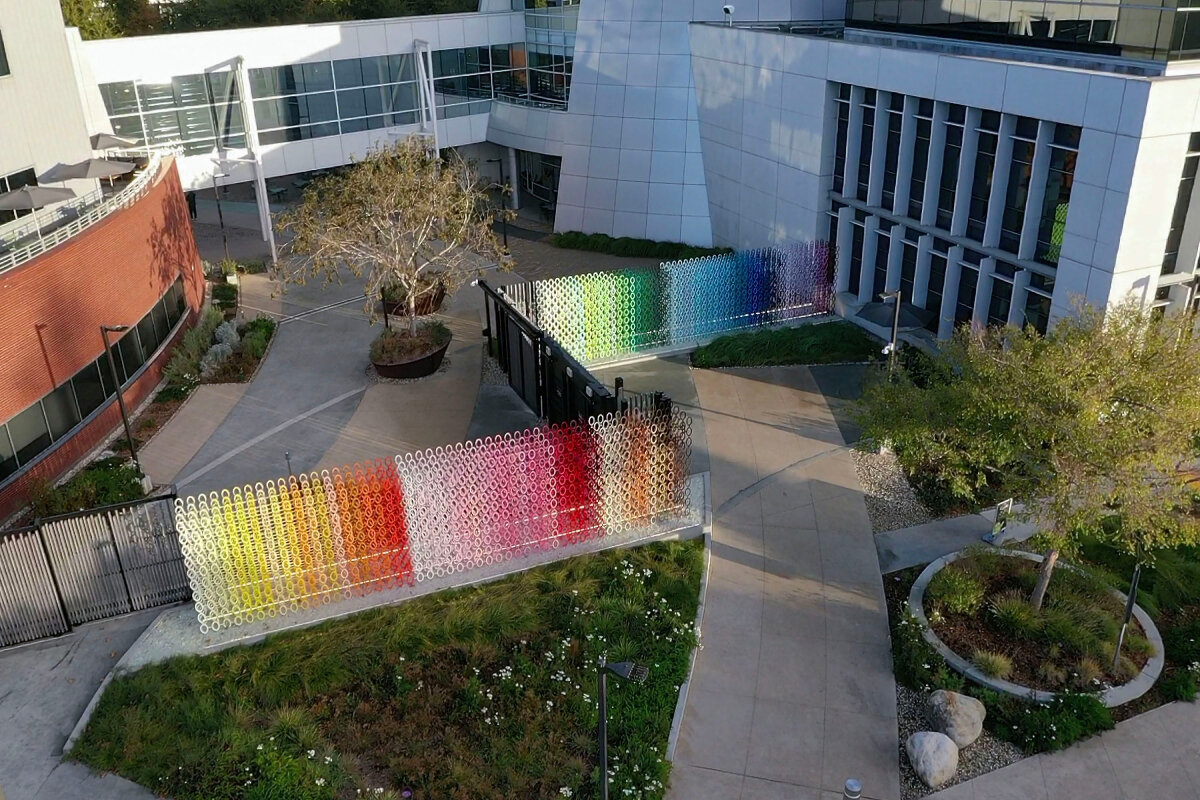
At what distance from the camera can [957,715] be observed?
12.2 metres

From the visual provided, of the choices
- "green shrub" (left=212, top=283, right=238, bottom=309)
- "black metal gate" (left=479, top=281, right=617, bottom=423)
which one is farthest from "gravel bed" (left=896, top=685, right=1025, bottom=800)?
"green shrub" (left=212, top=283, right=238, bottom=309)

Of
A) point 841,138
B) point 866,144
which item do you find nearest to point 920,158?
point 866,144

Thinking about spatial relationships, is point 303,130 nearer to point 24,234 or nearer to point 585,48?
point 585,48

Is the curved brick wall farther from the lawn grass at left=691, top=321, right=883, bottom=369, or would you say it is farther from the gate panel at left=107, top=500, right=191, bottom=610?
the lawn grass at left=691, top=321, right=883, bottom=369

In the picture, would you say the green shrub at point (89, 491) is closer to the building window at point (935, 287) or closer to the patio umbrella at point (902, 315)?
the patio umbrella at point (902, 315)

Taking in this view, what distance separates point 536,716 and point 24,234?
16.0m

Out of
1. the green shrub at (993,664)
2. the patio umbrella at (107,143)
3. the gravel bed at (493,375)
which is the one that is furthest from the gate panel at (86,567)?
the patio umbrella at (107,143)

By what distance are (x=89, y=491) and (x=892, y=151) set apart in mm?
19210

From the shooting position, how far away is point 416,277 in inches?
917

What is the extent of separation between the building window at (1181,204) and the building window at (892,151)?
6566 millimetres

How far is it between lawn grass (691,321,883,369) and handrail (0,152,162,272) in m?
13.7

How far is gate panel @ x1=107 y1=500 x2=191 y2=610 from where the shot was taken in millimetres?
14164

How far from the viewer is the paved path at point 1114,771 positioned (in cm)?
1149

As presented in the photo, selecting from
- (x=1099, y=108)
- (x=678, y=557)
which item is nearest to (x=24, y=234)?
(x=678, y=557)
